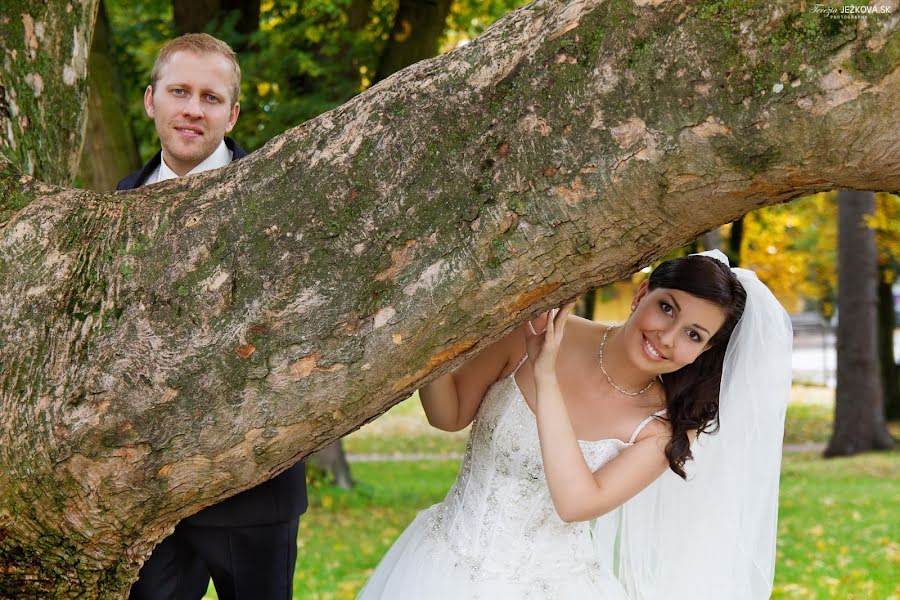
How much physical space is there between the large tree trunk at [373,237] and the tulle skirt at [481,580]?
129 cm

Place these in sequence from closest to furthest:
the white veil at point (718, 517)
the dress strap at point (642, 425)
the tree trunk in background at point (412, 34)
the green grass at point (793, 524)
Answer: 1. the dress strap at point (642, 425)
2. the white veil at point (718, 517)
3. the green grass at point (793, 524)
4. the tree trunk in background at point (412, 34)

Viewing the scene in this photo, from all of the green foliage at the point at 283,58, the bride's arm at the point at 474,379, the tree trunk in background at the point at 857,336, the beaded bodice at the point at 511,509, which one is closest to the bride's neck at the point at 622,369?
the beaded bodice at the point at 511,509

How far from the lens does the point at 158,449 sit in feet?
7.71

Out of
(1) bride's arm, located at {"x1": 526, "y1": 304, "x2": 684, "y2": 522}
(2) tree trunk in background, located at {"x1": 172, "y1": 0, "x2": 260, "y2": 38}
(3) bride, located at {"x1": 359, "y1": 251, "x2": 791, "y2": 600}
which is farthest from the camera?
(2) tree trunk in background, located at {"x1": 172, "y1": 0, "x2": 260, "y2": 38}

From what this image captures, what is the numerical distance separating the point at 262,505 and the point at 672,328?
152 centimetres

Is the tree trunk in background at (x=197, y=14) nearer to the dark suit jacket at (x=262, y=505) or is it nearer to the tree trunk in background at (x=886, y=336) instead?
the dark suit jacket at (x=262, y=505)

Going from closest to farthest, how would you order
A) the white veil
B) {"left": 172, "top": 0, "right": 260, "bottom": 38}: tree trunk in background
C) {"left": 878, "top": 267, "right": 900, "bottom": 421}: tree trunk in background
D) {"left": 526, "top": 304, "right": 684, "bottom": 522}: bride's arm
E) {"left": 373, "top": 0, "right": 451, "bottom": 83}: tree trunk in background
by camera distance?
1. {"left": 526, "top": 304, "right": 684, "bottom": 522}: bride's arm
2. the white veil
3. {"left": 172, "top": 0, "right": 260, "bottom": 38}: tree trunk in background
4. {"left": 373, "top": 0, "right": 451, "bottom": 83}: tree trunk in background
5. {"left": 878, "top": 267, "right": 900, "bottom": 421}: tree trunk in background

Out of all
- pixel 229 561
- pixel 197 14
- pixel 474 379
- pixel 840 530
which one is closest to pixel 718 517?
pixel 474 379

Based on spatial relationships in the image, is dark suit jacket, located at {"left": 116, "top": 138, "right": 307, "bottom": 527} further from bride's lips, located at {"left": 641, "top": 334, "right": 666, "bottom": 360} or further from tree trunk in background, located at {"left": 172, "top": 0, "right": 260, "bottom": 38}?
tree trunk in background, located at {"left": 172, "top": 0, "right": 260, "bottom": 38}

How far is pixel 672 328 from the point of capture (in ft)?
10.9

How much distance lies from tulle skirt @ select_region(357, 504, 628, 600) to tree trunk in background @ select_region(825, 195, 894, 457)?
450 inches

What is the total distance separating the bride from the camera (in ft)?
11.1

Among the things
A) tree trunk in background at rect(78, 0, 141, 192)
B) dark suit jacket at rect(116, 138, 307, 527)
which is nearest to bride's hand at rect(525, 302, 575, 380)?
dark suit jacket at rect(116, 138, 307, 527)

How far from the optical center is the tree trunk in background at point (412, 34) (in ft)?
30.8
